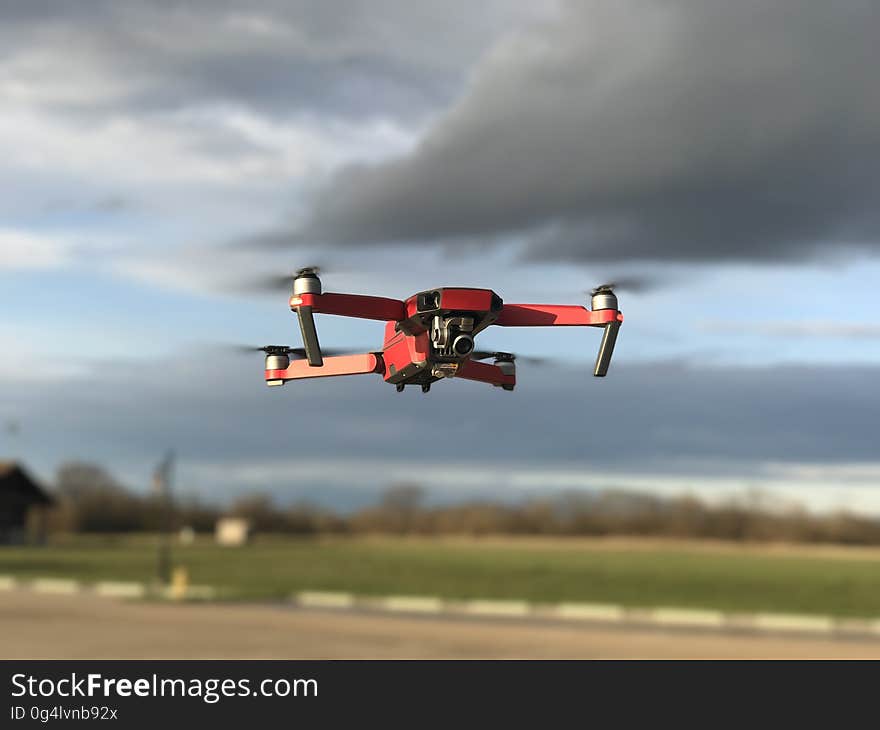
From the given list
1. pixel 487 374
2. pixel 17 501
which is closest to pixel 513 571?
→ pixel 17 501

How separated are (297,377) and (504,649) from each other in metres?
35.0

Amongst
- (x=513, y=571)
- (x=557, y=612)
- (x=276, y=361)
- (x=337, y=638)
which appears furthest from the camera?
(x=513, y=571)

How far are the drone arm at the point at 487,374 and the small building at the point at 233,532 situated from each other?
134m

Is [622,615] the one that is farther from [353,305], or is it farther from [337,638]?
[353,305]

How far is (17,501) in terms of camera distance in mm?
105938

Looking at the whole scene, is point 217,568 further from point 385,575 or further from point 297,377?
point 297,377

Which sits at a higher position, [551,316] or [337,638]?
[551,316]

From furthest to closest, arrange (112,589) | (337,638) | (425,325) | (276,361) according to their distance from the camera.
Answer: (112,589) < (337,638) < (276,361) < (425,325)

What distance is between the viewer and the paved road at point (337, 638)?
120ft

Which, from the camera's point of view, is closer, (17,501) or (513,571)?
(513,571)

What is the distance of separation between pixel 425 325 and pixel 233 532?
456ft

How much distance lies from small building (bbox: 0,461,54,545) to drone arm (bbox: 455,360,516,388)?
109069 mm
